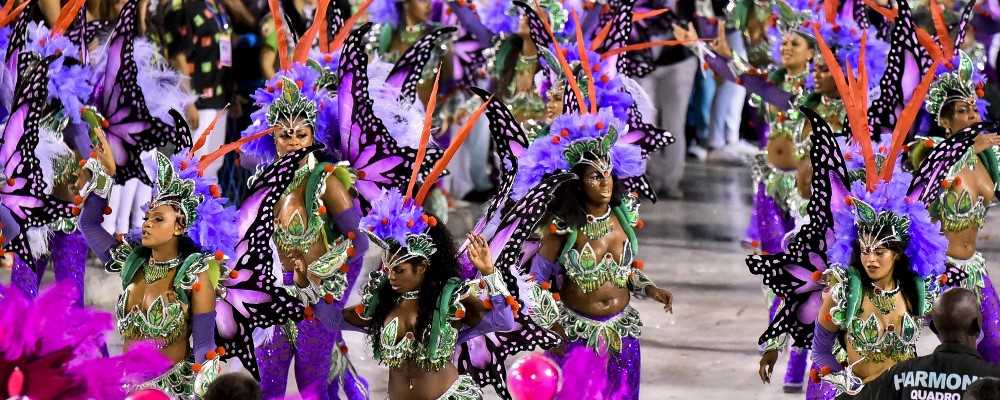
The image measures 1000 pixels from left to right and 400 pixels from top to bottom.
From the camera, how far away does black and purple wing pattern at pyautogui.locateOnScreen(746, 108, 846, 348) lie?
5.79 metres

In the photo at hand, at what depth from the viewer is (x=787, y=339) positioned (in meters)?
5.97

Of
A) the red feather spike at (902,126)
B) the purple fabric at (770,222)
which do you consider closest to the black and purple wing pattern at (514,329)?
the red feather spike at (902,126)

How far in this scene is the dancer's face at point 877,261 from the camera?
5520 mm

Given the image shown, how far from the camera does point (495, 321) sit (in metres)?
5.52

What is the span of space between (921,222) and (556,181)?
1.22 meters

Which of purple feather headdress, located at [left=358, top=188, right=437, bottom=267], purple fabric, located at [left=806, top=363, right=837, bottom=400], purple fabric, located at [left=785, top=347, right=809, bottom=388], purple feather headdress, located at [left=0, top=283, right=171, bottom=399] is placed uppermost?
purple feather headdress, located at [left=0, top=283, right=171, bottom=399]

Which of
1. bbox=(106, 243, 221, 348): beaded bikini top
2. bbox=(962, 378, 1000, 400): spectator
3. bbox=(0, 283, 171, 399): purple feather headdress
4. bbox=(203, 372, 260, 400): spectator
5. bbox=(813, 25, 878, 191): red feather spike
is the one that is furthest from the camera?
bbox=(813, 25, 878, 191): red feather spike

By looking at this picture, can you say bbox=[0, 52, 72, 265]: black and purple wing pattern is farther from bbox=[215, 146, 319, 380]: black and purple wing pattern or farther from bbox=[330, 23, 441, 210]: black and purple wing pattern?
bbox=[215, 146, 319, 380]: black and purple wing pattern

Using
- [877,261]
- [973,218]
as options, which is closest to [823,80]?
[973,218]

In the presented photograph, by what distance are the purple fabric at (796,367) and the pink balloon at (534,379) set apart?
3.67 m

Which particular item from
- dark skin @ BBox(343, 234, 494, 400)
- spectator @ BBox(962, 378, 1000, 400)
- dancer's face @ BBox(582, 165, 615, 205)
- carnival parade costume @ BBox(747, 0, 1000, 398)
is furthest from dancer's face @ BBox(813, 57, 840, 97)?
spectator @ BBox(962, 378, 1000, 400)

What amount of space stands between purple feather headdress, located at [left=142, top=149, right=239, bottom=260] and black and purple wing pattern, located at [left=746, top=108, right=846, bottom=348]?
5.38 ft

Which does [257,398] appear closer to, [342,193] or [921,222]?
[921,222]

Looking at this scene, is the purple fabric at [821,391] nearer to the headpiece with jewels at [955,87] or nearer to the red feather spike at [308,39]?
the headpiece with jewels at [955,87]
